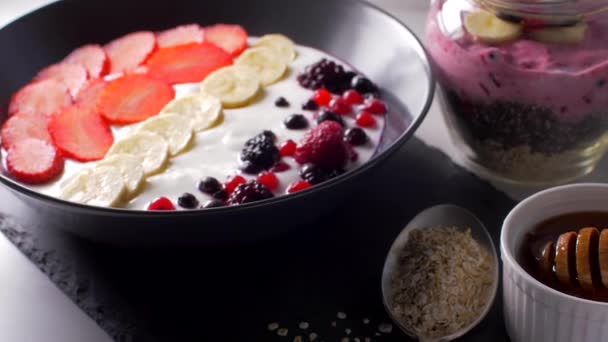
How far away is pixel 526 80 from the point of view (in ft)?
3.44

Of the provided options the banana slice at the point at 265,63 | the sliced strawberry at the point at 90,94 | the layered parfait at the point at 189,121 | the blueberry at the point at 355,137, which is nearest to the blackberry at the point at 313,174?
the layered parfait at the point at 189,121

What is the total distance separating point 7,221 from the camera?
114 centimetres

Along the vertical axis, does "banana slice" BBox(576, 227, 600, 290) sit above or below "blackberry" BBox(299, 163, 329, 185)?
below

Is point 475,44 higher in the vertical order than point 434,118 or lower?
higher

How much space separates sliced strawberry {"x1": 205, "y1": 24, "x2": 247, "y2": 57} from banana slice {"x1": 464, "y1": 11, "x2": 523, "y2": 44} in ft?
1.75

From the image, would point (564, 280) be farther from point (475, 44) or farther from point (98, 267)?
point (98, 267)

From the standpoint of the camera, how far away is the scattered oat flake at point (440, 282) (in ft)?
2.96

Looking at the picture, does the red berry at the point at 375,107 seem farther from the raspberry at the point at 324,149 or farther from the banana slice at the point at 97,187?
the banana slice at the point at 97,187

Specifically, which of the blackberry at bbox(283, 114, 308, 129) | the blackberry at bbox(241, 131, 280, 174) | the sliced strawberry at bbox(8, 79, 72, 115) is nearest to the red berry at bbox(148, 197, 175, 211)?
the blackberry at bbox(241, 131, 280, 174)

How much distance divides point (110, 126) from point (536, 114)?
2.29 feet

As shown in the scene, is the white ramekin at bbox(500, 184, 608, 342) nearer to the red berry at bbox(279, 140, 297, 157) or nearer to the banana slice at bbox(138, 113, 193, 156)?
the red berry at bbox(279, 140, 297, 157)

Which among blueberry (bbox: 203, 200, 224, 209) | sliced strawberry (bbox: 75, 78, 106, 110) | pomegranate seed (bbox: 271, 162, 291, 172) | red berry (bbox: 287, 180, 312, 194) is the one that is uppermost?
sliced strawberry (bbox: 75, 78, 106, 110)

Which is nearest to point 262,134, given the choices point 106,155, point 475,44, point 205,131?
point 205,131

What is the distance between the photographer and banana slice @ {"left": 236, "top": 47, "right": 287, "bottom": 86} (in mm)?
1404
